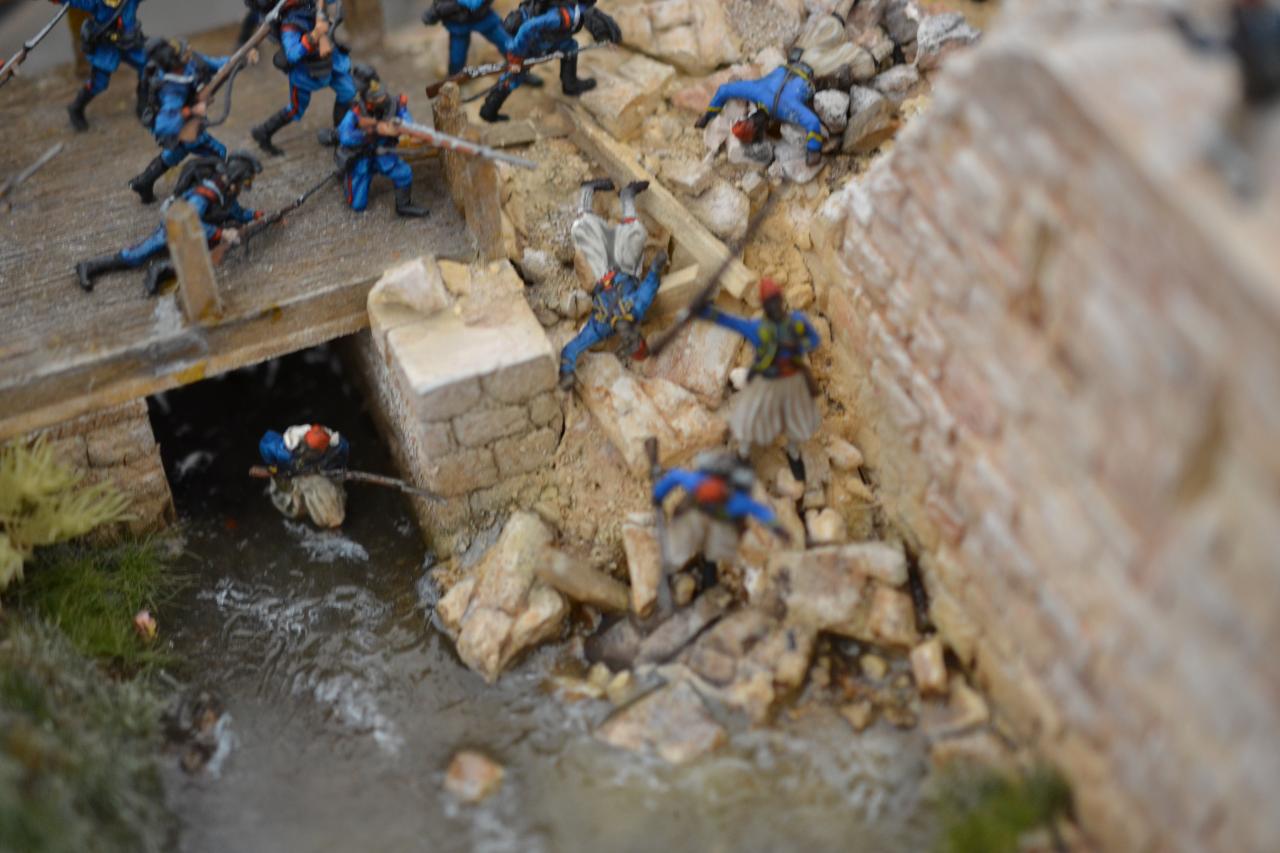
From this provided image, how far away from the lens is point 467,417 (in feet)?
24.0

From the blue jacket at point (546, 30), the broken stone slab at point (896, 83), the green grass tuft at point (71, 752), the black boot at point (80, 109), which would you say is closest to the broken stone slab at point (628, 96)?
the blue jacket at point (546, 30)

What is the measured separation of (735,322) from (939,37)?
2553 millimetres

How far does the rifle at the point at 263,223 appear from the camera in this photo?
7543 millimetres

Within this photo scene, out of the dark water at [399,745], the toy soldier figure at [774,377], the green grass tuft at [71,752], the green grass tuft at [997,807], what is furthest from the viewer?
the toy soldier figure at [774,377]

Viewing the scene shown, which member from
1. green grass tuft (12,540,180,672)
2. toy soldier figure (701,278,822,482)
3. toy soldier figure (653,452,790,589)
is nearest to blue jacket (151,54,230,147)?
green grass tuft (12,540,180,672)

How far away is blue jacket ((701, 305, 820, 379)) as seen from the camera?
6.71 m

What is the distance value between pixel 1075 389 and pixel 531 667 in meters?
3.44

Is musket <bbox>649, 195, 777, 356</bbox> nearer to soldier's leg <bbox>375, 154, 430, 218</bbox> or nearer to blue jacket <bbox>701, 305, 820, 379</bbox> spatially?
blue jacket <bbox>701, 305, 820, 379</bbox>

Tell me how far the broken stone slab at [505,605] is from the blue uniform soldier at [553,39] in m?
2.85

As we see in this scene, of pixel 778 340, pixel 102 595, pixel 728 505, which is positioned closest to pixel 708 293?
pixel 778 340

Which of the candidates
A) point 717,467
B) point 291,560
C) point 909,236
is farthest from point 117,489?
point 909,236

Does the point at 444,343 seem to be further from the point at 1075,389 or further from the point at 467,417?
the point at 1075,389

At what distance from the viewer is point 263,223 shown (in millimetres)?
7848

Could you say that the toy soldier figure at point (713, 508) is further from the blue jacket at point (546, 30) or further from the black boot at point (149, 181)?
the black boot at point (149, 181)
